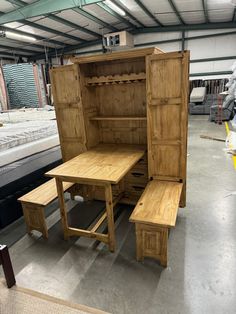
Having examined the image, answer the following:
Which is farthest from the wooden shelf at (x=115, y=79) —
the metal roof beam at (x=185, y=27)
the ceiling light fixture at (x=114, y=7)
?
the metal roof beam at (x=185, y=27)

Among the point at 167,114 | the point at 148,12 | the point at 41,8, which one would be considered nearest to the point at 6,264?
the point at 167,114

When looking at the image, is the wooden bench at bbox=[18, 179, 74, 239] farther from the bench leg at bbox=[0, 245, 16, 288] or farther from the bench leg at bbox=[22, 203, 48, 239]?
the bench leg at bbox=[0, 245, 16, 288]

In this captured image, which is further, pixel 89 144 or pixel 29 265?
pixel 89 144

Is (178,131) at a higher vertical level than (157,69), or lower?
lower

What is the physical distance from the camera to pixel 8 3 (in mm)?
5734

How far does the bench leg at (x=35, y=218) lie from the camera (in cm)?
254

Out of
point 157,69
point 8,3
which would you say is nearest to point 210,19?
point 8,3

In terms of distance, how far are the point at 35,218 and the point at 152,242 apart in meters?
1.37

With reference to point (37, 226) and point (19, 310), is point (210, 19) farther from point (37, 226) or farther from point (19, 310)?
point (19, 310)

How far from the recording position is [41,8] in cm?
585

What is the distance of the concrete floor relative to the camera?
1.80 meters

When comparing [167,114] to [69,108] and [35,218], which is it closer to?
[69,108]

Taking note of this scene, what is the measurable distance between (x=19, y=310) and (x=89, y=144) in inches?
86.7

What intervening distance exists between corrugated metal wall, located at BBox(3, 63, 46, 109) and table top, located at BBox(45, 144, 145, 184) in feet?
14.5
